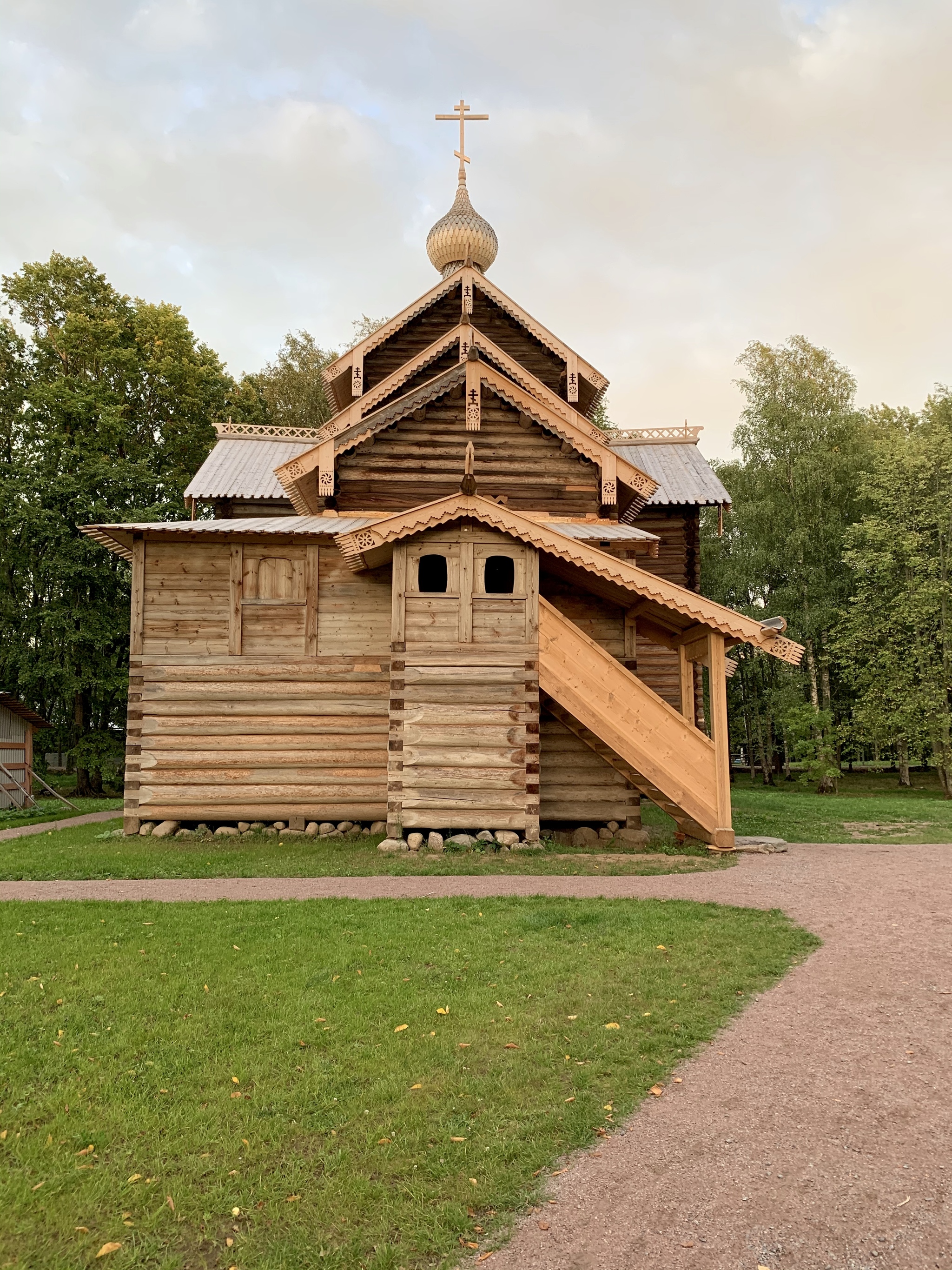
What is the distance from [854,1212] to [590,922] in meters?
4.88

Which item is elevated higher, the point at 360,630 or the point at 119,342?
the point at 119,342

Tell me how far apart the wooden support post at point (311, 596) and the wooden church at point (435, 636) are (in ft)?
0.13

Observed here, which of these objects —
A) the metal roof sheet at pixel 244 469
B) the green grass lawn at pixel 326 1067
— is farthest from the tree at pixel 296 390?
the green grass lawn at pixel 326 1067

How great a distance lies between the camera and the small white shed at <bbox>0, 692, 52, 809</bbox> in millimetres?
21234

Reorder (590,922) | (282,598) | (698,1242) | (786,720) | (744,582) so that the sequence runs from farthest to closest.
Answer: (744,582)
(786,720)
(282,598)
(590,922)
(698,1242)

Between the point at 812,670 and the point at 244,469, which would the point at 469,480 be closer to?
the point at 244,469

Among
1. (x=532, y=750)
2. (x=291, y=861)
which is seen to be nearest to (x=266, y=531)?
(x=291, y=861)

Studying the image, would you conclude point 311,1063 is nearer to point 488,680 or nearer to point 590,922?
point 590,922

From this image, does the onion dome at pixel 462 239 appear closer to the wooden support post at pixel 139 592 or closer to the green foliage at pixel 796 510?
the wooden support post at pixel 139 592

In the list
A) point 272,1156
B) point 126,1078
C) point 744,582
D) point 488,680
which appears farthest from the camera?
point 744,582

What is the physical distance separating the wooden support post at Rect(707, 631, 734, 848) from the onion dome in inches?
621

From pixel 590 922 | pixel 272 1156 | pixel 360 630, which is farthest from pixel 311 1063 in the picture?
pixel 360 630

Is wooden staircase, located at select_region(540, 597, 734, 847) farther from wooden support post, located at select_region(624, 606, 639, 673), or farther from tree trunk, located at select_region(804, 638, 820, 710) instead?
tree trunk, located at select_region(804, 638, 820, 710)

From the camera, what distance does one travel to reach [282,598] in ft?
50.5
